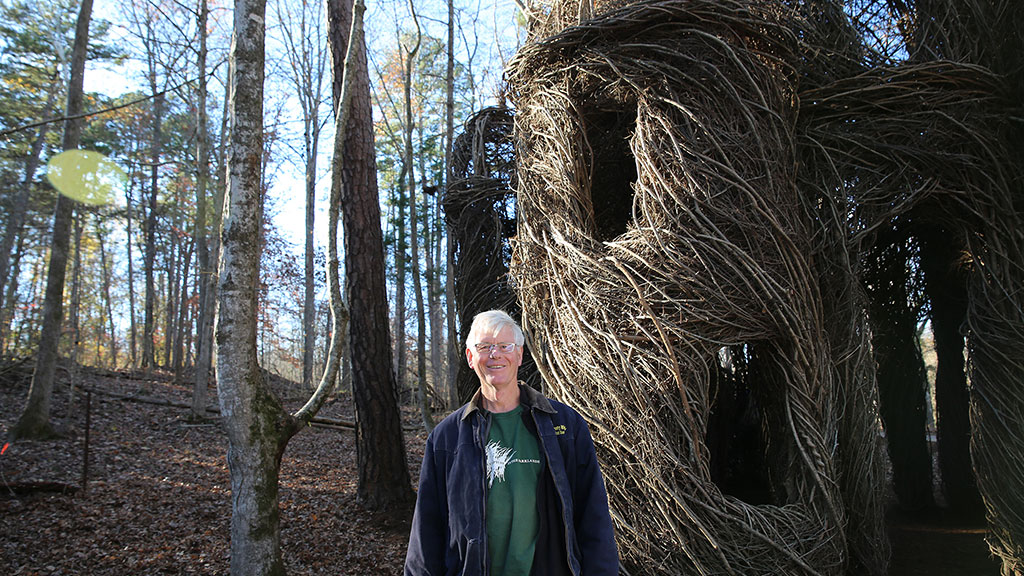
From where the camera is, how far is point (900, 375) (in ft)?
21.5

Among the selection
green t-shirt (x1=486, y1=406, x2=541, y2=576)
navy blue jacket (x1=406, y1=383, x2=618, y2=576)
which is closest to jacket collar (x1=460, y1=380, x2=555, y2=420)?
navy blue jacket (x1=406, y1=383, x2=618, y2=576)

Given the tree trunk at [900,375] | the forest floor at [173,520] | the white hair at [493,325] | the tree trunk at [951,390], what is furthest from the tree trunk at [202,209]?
the tree trunk at [951,390]

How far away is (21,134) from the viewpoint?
1325cm

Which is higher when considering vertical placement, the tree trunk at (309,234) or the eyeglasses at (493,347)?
the tree trunk at (309,234)

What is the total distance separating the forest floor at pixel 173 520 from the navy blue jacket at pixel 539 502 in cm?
354

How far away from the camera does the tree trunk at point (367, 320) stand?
6301 mm

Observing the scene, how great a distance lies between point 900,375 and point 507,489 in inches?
248

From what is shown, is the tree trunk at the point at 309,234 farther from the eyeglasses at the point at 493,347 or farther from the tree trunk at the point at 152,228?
the eyeglasses at the point at 493,347

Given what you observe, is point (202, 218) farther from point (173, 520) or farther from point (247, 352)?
point (247, 352)

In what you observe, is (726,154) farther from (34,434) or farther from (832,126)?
(34,434)

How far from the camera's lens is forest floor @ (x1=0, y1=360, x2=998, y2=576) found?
4.88 m

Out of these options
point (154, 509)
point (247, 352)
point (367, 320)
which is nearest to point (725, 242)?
point (247, 352)

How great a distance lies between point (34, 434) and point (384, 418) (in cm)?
569

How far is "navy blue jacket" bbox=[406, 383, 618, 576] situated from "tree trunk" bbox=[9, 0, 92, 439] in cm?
869
